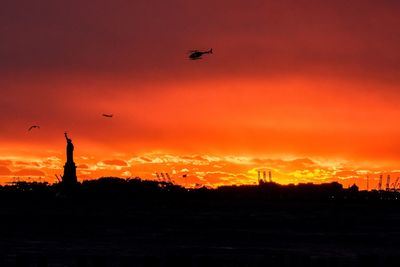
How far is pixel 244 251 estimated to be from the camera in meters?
50.8

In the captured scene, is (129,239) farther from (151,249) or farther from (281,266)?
(281,266)

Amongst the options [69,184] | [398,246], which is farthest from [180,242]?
[69,184]

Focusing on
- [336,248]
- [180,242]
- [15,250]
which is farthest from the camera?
[180,242]

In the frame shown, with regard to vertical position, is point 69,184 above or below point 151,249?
above

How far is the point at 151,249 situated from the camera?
171 feet

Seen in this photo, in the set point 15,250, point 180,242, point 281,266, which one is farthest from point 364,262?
point 180,242

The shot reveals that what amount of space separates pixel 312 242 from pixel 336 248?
6676 millimetres

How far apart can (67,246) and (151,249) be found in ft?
16.7

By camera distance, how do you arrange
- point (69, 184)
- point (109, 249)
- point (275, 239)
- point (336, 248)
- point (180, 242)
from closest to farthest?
point (109, 249) → point (336, 248) → point (180, 242) → point (275, 239) → point (69, 184)

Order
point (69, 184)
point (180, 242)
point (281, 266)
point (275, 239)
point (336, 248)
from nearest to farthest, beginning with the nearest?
point (281, 266) < point (336, 248) < point (180, 242) < point (275, 239) < point (69, 184)

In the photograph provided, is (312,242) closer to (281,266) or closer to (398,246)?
(398,246)

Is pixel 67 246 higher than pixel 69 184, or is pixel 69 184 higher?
pixel 69 184

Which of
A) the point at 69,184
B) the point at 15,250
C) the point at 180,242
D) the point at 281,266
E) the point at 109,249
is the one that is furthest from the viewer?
the point at 69,184

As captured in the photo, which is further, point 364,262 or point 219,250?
point 219,250
